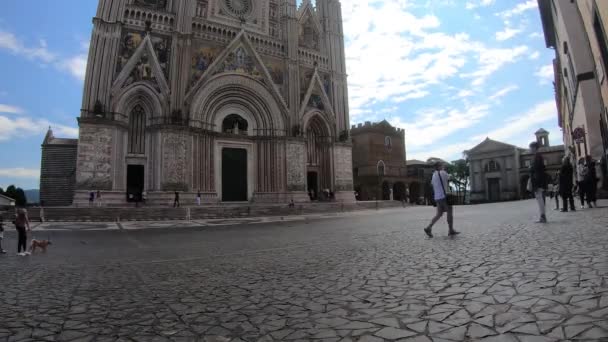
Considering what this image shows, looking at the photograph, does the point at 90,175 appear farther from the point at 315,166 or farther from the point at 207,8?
the point at 315,166

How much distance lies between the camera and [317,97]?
32875mm

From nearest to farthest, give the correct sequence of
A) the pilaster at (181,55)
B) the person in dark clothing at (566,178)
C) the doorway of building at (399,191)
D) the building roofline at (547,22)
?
the person in dark clothing at (566,178) → the building roofline at (547,22) → the pilaster at (181,55) → the doorway of building at (399,191)

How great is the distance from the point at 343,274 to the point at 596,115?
1865 centimetres

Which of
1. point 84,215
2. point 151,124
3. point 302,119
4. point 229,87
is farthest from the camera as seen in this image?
point 302,119

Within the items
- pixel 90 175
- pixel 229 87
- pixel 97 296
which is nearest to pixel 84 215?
pixel 90 175

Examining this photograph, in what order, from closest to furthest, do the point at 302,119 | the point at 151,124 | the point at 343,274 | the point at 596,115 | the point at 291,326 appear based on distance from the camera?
1. the point at 291,326
2. the point at 343,274
3. the point at 596,115
4. the point at 151,124
5. the point at 302,119

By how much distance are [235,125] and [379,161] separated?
27.3 metres

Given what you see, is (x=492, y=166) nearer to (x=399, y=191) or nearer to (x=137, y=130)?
(x=399, y=191)

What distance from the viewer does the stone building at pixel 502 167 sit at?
183ft

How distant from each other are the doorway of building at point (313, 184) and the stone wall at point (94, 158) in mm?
16398

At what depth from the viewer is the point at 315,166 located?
32.8 metres

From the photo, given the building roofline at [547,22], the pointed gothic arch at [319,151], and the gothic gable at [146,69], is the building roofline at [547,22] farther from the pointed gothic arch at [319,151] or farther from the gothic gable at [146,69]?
the gothic gable at [146,69]

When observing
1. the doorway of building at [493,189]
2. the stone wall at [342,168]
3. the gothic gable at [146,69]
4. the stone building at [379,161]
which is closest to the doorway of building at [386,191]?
the stone building at [379,161]

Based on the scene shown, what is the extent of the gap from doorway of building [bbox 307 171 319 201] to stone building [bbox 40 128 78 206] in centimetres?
1978
